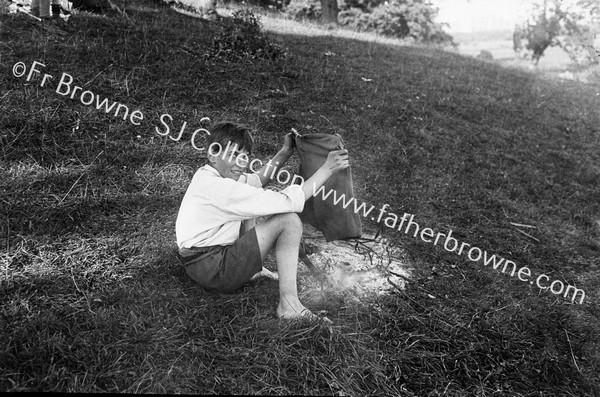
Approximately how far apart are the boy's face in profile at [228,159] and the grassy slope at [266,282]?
73 centimetres

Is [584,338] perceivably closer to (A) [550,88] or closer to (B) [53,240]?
(B) [53,240]

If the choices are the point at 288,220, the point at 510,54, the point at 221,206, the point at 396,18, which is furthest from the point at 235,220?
the point at 510,54

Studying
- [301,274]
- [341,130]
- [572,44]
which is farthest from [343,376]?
[572,44]

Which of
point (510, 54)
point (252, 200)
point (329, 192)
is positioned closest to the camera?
point (252, 200)

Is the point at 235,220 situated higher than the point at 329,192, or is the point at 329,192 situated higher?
the point at 329,192

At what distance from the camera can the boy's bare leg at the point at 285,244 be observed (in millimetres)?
2656

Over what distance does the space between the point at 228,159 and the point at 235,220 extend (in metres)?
0.34

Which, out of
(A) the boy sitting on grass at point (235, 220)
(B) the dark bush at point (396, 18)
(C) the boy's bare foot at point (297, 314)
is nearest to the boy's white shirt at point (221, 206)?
(A) the boy sitting on grass at point (235, 220)

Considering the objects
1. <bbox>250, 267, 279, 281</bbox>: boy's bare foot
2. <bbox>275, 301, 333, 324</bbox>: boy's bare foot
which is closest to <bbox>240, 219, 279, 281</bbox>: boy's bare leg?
<bbox>250, 267, 279, 281</bbox>: boy's bare foot

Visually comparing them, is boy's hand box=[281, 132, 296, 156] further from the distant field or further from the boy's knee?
the distant field

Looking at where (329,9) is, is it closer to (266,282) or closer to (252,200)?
(266,282)

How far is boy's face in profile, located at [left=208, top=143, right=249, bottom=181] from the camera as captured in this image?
103 inches

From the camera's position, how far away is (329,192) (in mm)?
3023

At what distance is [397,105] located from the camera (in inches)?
Result: 249
